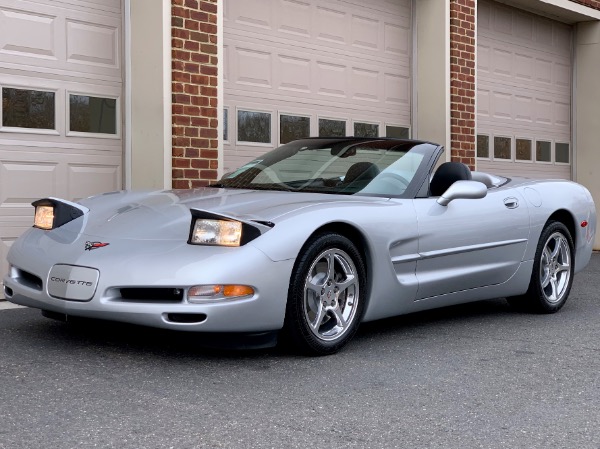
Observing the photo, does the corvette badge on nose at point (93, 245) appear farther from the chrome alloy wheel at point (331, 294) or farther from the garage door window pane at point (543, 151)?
the garage door window pane at point (543, 151)

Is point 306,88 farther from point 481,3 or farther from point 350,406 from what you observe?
point 350,406

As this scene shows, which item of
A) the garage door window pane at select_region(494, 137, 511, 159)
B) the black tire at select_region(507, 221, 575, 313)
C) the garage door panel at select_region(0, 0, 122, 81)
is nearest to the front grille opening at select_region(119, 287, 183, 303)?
the black tire at select_region(507, 221, 575, 313)

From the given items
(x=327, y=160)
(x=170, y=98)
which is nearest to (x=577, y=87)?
(x=170, y=98)

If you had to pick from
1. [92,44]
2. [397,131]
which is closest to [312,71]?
[397,131]

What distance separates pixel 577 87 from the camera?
46.2 ft

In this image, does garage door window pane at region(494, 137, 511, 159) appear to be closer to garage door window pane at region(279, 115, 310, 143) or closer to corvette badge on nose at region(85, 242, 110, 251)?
garage door window pane at region(279, 115, 310, 143)

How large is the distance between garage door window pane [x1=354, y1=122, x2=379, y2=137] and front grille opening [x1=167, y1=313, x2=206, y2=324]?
6224 millimetres

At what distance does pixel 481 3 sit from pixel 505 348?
25.5 ft

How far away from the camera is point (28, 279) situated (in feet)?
16.2

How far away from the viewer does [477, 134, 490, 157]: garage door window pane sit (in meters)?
12.1

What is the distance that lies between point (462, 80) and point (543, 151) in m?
2.89

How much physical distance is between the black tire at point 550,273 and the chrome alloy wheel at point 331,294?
201cm

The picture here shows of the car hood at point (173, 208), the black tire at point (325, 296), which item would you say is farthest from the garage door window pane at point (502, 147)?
the black tire at point (325, 296)

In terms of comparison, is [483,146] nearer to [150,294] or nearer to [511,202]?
[511,202]
